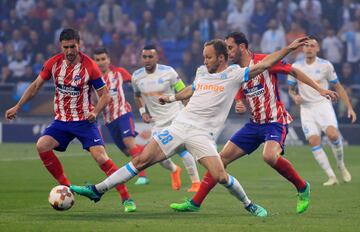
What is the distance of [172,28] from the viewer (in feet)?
102

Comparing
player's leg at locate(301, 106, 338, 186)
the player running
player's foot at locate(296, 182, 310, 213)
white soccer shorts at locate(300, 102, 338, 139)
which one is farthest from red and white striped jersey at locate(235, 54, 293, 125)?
white soccer shorts at locate(300, 102, 338, 139)

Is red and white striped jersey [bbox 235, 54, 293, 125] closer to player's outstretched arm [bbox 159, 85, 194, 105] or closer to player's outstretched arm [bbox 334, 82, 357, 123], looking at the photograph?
player's outstretched arm [bbox 159, 85, 194, 105]

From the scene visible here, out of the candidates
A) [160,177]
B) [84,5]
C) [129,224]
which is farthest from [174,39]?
[129,224]

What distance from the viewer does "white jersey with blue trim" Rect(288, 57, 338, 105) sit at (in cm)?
1764

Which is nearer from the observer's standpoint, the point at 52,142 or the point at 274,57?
the point at 274,57

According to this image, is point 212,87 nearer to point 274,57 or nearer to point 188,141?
point 188,141

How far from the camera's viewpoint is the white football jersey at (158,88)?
56.0 ft

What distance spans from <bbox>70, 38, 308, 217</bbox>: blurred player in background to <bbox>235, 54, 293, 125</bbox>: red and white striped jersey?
110cm

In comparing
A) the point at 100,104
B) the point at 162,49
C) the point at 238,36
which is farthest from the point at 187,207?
the point at 162,49

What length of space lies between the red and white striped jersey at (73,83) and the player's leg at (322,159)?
5.94 m

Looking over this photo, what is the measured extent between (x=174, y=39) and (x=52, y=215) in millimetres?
19813

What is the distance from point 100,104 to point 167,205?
1.77 m

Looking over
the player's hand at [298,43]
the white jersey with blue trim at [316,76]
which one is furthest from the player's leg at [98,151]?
the white jersey with blue trim at [316,76]

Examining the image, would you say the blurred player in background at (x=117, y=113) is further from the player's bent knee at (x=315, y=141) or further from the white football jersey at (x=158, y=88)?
the player's bent knee at (x=315, y=141)
